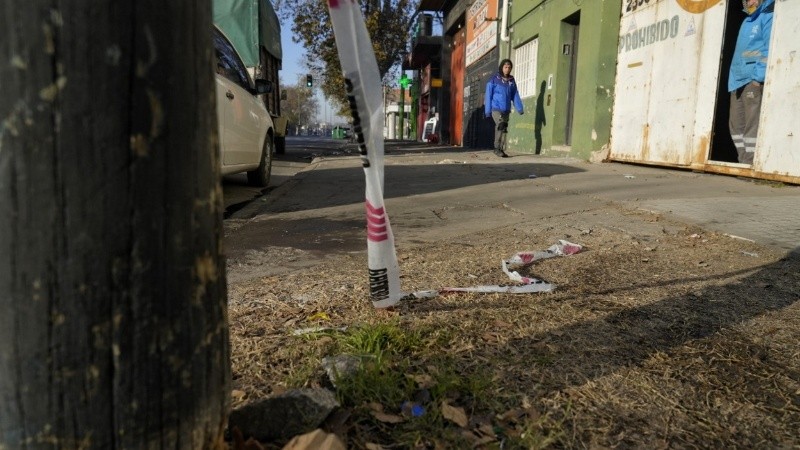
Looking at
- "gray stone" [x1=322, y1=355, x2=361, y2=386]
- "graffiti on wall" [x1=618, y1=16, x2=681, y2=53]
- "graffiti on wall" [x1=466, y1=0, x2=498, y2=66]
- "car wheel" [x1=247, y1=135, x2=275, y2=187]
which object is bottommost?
"gray stone" [x1=322, y1=355, x2=361, y2=386]

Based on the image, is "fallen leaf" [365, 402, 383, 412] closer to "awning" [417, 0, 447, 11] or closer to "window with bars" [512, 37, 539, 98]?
"window with bars" [512, 37, 539, 98]

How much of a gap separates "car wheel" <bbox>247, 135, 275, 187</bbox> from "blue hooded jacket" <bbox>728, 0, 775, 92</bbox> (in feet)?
18.7

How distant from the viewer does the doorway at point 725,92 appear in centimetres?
668

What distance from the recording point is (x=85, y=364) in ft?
2.91

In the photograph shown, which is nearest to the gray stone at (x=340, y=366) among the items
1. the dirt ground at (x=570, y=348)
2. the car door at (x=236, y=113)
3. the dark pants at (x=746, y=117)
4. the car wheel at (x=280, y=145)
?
the dirt ground at (x=570, y=348)

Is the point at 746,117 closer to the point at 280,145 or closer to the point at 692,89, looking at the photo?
the point at 692,89

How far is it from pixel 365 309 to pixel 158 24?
1.46 meters

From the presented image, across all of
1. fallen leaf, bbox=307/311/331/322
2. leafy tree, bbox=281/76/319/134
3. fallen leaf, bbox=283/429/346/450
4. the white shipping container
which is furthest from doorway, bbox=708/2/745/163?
leafy tree, bbox=281/76/319/134

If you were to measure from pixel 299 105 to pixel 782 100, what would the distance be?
87221mm

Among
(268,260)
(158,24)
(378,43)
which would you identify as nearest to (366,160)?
(158,24)

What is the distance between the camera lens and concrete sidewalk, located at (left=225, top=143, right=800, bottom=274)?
3711 mm

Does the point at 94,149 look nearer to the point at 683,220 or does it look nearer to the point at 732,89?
the point at 683,220

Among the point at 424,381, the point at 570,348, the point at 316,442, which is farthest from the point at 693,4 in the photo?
the point at 316,442

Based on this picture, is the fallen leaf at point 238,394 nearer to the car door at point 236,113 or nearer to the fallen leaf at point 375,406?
the fallen leaf at point 375,406
